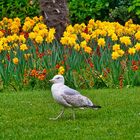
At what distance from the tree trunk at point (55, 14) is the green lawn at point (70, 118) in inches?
115

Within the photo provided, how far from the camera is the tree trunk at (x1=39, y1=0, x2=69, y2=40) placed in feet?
44.4

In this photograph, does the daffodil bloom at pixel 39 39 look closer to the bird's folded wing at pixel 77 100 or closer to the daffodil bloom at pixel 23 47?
the daffodil bloom at pixel 23 47

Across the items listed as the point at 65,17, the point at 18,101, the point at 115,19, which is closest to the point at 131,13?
the point at 115,19

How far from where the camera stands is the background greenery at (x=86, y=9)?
1681 centimetres

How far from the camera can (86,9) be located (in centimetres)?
1686

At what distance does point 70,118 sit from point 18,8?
890cm

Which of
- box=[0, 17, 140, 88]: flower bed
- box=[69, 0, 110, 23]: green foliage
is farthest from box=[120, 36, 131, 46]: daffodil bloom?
box=[69, 0, 110, 23]: green foliage

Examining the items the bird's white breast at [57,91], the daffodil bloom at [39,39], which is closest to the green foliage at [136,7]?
the daffodil bloom at [39,39]

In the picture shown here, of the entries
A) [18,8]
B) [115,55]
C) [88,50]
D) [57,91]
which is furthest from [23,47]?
[18,8]

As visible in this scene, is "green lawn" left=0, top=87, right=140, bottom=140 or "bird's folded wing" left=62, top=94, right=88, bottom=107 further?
→ "bird's folded wing" left=62, top=94, right=88, bottom=107

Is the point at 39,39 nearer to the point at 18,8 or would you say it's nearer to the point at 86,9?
the point at 86,9

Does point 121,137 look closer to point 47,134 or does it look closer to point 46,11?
point 47,134

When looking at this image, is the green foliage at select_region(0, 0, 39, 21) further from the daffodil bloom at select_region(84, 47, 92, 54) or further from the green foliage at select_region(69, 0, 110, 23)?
the daffodil bloom at select_region(84, 47, 92, 54)

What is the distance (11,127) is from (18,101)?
184 centimetres
